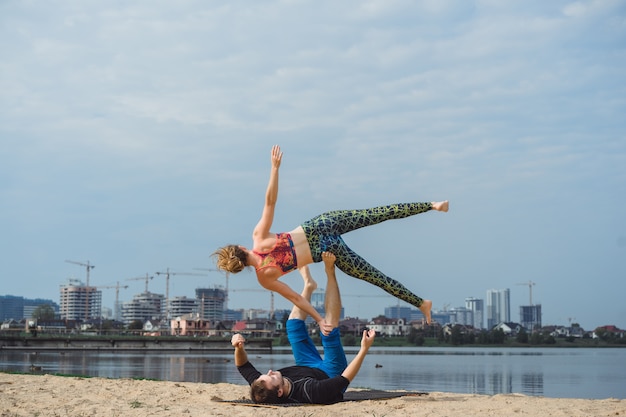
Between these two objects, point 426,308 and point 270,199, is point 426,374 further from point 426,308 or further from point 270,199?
point 270,199

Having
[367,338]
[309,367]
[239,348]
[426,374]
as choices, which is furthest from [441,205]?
[426,374]

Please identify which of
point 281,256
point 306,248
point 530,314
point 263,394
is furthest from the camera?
point 530,314

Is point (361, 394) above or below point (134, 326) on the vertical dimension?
above

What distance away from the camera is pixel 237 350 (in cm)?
764

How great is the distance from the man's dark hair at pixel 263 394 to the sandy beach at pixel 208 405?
6.2 inches

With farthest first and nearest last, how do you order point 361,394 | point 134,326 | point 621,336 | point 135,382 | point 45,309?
point 45,309, point 134,326, point 621,336, point 135,382, point 361,394

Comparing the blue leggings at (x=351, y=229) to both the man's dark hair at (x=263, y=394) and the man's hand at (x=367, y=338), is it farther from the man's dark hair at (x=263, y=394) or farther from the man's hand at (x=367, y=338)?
the man's dark hair at (x=263, y=394)

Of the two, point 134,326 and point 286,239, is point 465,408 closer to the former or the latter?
point 286,239

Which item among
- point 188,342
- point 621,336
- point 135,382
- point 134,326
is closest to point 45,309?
point 134,326

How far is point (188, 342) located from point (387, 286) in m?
76.1

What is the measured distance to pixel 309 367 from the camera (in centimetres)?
810

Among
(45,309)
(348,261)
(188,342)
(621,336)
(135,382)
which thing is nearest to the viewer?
(348,261)

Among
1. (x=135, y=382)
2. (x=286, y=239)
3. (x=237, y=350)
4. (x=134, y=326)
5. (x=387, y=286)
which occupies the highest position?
(x=286, y=239)

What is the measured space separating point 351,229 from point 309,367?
163 centimetres
